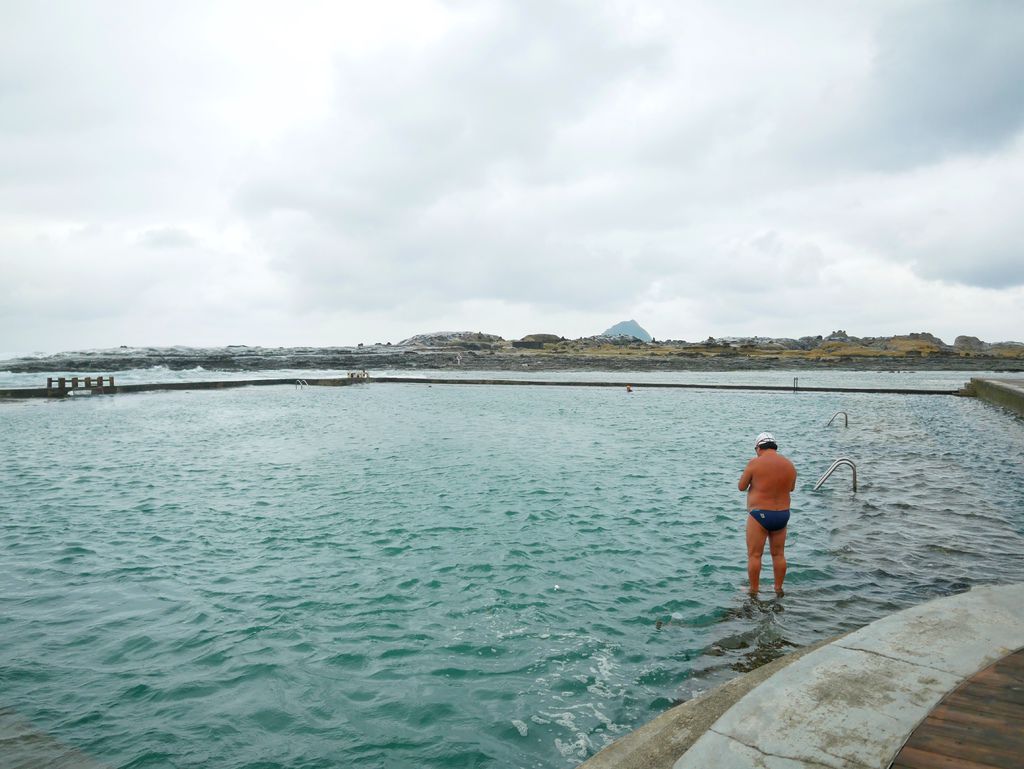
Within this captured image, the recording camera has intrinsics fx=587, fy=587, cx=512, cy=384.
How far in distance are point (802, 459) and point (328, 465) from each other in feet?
60.2

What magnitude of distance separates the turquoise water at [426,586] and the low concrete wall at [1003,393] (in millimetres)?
11743

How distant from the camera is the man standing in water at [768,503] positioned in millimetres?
9367

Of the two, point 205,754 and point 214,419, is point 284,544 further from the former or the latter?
point 214,419

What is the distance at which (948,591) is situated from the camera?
30.7 feet

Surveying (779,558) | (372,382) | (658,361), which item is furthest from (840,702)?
(658,361)

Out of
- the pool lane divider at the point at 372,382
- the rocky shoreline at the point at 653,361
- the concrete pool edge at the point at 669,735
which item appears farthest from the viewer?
the rocky shoreline at the point at 653,361

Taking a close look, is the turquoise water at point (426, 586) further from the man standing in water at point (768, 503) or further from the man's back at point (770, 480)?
the man's back at point (770, 480)

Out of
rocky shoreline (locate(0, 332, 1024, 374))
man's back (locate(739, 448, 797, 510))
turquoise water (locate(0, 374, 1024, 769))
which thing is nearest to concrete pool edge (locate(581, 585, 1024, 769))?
turquoise water (locate(0, 374, 1024, 769))

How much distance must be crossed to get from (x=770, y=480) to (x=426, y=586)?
6069 mm

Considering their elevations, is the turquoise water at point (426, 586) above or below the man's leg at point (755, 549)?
below

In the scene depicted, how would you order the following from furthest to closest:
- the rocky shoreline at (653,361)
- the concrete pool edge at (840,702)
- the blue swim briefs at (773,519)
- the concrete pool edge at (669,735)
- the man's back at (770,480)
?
the rocky shoreline at (653,361), the blue swim briefs at (773,519), the man's back at (770,480), the concrete pool edge at (669,735), the concrete pool edge at (840,702)

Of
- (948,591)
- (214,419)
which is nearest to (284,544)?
(948,591)

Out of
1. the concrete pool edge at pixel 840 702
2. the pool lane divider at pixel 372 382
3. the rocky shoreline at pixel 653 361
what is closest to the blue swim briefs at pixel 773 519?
the concrete pool edge at pixel 840 702

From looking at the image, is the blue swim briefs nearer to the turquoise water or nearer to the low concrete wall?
the turquoise water
